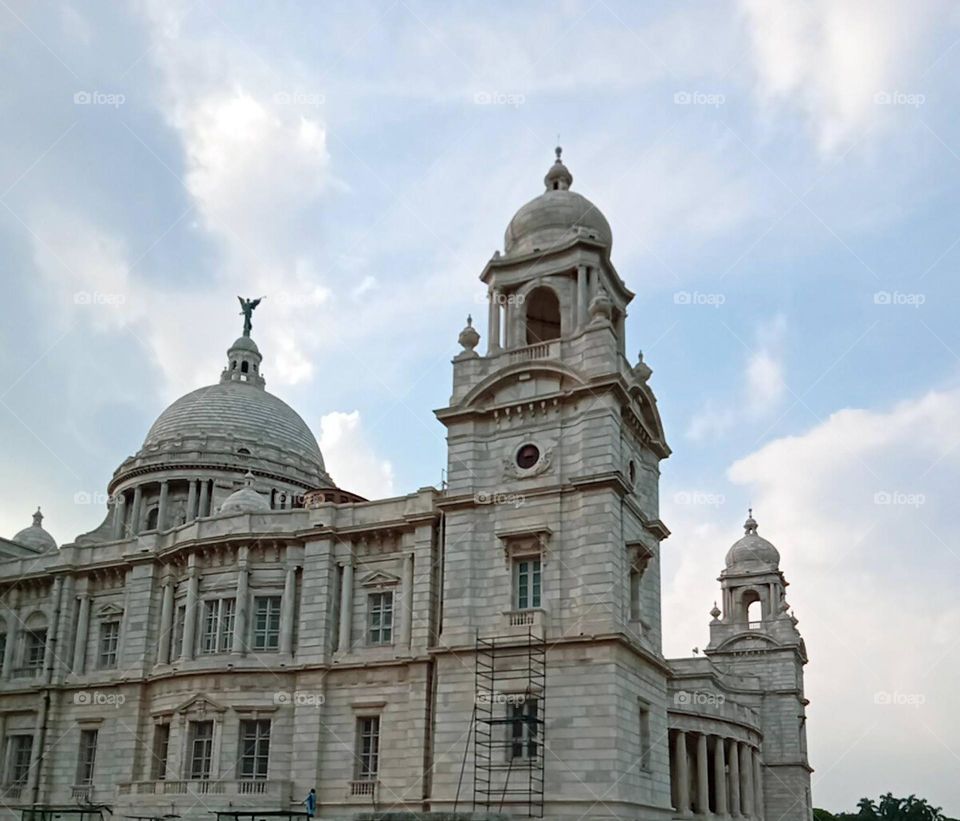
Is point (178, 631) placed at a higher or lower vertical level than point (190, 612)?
lower

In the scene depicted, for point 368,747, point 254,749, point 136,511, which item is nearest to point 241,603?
point 254,749

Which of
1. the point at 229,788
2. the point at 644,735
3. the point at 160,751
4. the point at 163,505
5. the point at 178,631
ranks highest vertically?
the point at 163,505

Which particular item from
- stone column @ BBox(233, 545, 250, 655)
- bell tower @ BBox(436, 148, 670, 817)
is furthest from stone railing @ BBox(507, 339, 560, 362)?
stone column @ BBox(233, 545, 250, 655)

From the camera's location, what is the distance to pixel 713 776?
56.2 m

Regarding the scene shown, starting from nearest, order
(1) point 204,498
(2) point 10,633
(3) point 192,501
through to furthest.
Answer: (2) point 10,633, (3) point 192,501, (1) point 204,498

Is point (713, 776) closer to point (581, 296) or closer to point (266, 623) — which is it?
point (266, 623)

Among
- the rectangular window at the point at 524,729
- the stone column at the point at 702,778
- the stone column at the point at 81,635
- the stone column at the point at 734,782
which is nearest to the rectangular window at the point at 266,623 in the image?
the stone column at the point at 81,635

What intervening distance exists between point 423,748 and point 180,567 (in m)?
14.5

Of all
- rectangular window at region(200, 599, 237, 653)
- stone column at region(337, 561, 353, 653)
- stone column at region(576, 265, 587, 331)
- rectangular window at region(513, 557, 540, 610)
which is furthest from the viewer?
rectangular window at region(200, 599, 237, 653)

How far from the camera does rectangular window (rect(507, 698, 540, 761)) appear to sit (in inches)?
1302

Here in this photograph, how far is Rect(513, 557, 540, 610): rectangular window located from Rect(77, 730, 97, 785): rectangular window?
21.4 meters

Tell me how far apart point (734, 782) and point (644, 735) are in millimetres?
23269

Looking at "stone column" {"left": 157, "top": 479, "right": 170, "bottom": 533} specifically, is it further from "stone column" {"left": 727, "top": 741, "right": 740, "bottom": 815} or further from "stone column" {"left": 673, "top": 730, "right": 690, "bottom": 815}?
"stone column" {"left": 727, "top": 741, "right": 740, "bottom": 815}

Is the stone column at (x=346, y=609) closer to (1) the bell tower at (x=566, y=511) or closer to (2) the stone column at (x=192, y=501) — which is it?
(1) the bell tower at (x=566, y=511)
